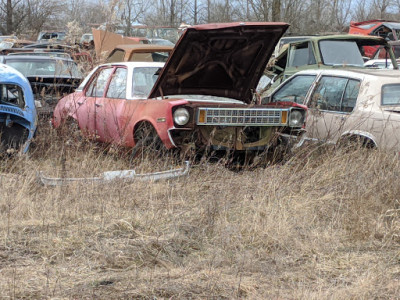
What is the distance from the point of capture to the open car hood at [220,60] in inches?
299

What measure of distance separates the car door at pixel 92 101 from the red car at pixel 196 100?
13mm

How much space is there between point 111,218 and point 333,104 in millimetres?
3919

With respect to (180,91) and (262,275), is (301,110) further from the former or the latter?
(262,275)

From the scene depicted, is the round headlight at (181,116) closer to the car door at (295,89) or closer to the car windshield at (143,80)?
the car windshield at (143,80)

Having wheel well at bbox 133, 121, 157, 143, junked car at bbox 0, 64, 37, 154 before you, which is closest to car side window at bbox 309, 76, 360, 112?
wheel well at bbox 133, 121, 157, 143

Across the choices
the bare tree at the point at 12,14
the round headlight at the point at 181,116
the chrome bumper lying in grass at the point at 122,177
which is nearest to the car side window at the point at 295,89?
the round headlight at the point at 181,116

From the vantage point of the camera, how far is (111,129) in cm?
817

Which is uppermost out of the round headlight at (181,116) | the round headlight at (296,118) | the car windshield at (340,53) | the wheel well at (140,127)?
the car windshield at (340,53)

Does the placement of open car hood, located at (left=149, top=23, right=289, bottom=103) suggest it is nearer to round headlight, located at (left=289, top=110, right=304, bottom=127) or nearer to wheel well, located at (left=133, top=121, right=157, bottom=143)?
wheel well, located at (left=133, top=121, right=157, bottom=143)

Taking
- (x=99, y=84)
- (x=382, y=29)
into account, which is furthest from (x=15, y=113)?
(x=382, y=29)

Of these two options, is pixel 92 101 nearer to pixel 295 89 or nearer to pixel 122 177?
pixel 122 177

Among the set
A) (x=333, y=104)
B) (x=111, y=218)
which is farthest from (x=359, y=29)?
(x=111, y=218)

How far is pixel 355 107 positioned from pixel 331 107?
1.46 ft

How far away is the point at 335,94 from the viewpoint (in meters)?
8.40
